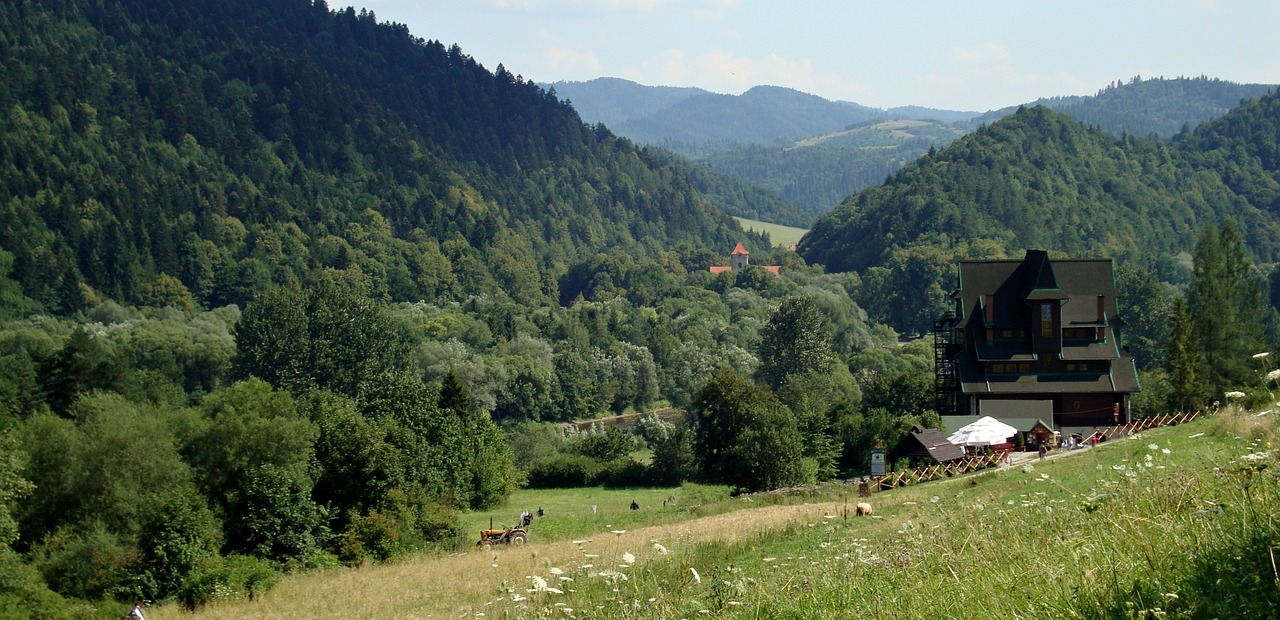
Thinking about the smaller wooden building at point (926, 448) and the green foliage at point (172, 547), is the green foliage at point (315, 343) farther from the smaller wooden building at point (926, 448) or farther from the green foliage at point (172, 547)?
the smaller wooden building at point (926, 448)

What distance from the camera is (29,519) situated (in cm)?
3328

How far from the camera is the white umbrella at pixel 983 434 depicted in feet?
121

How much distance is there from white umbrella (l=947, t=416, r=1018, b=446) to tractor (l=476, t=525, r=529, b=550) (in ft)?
45.4

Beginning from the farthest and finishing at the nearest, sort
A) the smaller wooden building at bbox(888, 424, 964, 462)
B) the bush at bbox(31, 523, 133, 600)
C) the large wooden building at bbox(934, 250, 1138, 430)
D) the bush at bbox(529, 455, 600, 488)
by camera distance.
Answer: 1. the bush at bbox(529, 455, 600, 488)
2. the large wooden building at bbox(934, 250, 1138, 430)
3. the smaller wooden building at bbox(888, 424, 964, 462)
4. the bush at bbox(31, 523, 133, 600)

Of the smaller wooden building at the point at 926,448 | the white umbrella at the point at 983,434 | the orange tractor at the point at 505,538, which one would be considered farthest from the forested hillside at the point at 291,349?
the white umbrella at the point at 983,434

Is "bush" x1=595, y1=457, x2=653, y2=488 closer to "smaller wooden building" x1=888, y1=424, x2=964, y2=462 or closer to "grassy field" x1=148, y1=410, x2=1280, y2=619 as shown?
"smaller wooden building" x1=888, y1=424, x2=964, y2=462

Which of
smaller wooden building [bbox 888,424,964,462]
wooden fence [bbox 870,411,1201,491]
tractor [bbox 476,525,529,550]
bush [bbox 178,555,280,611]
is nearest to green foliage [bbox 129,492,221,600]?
bush [bbox 178,555,280,611]

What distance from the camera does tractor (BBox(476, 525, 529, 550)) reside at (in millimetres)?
31814

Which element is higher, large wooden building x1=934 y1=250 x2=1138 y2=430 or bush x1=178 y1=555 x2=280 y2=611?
large wooden building x1=934 y1=250 x2=1138 y2=430

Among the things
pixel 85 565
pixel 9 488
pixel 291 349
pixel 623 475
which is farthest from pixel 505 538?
pixel 291 349

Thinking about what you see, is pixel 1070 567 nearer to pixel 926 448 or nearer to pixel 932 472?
pixel 932 472

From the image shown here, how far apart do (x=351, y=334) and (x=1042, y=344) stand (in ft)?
182

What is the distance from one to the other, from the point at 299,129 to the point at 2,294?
3380 inches

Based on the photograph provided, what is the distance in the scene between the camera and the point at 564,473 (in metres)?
55.5
